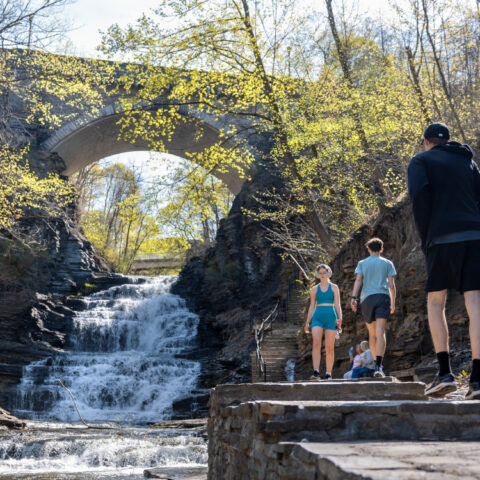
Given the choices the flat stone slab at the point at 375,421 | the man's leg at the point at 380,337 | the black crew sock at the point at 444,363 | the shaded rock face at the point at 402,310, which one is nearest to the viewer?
the flat stone slab at the point at 375,421

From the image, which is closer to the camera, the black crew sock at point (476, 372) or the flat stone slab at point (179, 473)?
the black crew sock at point (476, 372)

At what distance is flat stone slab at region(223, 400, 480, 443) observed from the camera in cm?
296

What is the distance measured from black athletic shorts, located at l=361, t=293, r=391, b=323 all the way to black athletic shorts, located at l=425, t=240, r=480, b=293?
253cm

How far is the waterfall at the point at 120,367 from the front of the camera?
16828mm

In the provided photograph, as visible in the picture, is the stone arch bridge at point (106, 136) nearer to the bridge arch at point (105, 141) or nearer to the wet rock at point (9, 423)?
the bridge arch at point (105, 141)

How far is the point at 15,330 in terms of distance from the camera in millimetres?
21547

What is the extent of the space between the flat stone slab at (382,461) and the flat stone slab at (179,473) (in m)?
5.08

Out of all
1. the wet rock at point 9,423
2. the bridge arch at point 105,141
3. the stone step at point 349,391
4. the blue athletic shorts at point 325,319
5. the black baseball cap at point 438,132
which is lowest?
the wet rock at point 9,423

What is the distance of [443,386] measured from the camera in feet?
13.0

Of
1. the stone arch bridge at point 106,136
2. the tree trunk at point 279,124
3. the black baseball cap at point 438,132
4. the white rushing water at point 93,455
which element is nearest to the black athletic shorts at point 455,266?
the black baseball cap at point 438,132

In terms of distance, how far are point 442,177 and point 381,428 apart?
2.02m

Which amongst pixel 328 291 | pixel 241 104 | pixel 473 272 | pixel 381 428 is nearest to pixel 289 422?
pixel 381 428

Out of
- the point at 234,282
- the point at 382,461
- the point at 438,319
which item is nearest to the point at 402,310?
the point at 438,319

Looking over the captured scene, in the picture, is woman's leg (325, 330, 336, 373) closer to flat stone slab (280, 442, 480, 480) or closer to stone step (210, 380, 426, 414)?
stone step (210, 380, 426, 414)
